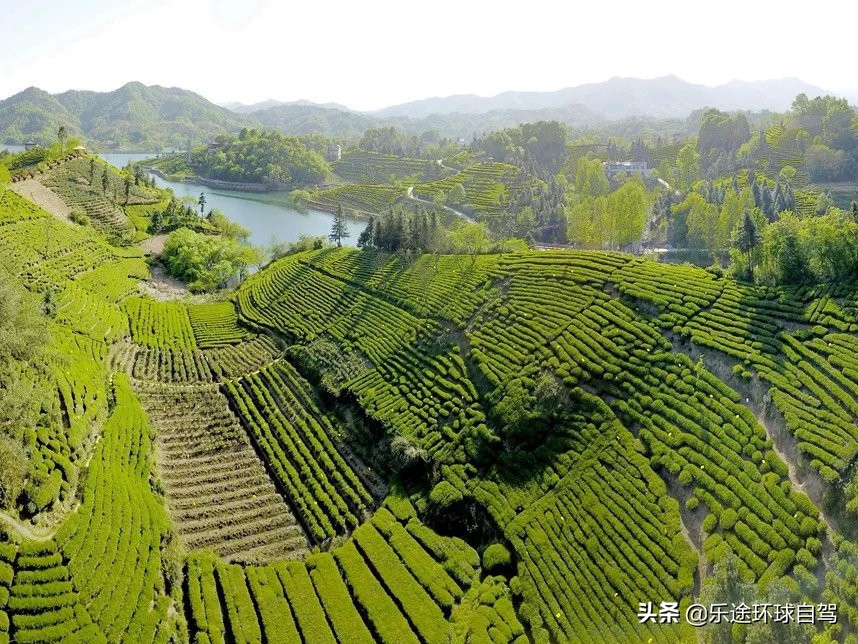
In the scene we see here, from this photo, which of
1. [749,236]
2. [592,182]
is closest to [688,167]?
[592,182]

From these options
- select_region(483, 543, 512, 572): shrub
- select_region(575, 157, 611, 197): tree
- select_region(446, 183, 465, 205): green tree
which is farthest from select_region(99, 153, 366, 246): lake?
select_region(483, 543, 512, 572): shrub

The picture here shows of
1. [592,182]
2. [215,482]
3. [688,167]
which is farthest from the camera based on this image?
[688,167]

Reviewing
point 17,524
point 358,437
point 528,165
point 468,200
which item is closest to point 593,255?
point 358,437

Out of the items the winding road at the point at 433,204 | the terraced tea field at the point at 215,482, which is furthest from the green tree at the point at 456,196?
the terraced tea field at the point at 215,482

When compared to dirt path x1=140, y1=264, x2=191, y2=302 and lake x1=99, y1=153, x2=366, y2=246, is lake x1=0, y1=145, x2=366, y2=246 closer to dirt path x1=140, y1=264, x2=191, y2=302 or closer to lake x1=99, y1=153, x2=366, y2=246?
lake x1=99, y1=153, x2=366, y2=246

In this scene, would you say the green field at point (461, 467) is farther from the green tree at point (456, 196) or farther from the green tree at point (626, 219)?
the green tree at point (456, 196)

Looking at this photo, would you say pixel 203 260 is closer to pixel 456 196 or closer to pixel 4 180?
pixel 4 180
